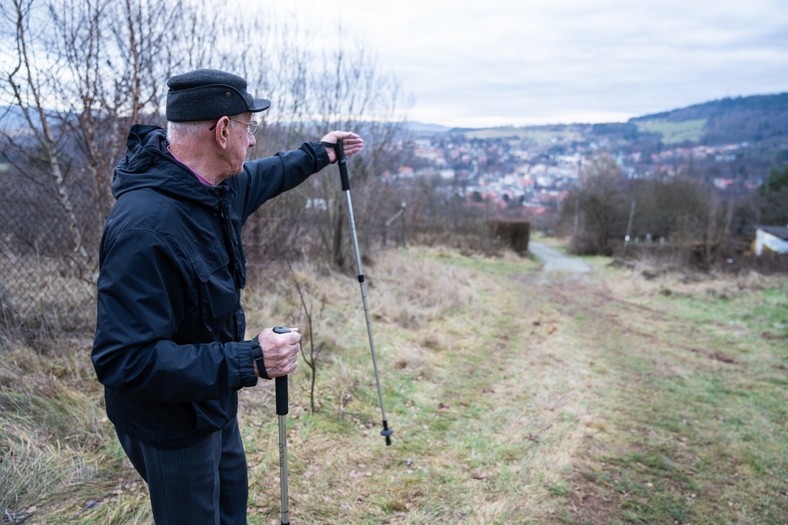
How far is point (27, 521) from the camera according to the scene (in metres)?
3.04

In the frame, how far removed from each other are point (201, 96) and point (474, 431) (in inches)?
160

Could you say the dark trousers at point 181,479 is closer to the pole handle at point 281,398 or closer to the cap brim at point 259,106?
the pole handle at point 281,398

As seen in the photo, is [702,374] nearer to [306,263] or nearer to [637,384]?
[637,384]

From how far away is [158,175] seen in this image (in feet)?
6.17

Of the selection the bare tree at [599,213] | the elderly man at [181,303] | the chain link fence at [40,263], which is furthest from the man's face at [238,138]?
the bare tree at [599,213]

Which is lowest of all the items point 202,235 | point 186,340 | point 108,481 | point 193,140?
point 108,481

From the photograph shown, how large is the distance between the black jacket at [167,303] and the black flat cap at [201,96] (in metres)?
0.13

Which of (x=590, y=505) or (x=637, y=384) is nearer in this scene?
(x=590, y=505)

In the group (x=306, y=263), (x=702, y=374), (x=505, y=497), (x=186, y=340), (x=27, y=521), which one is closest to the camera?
(x=186, y=340)

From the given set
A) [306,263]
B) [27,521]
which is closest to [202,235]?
[27,521]

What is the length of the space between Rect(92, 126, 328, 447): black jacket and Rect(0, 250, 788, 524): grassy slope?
1.76 m

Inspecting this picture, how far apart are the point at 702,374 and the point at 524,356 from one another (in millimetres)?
2402

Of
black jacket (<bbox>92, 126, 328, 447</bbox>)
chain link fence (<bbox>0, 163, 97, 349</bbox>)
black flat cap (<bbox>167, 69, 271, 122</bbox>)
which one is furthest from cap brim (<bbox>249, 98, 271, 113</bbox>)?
chain link fence (<bbox>0, 163, 97, 349</bbox>)

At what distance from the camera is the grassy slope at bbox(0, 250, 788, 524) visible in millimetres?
3594
